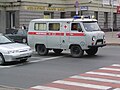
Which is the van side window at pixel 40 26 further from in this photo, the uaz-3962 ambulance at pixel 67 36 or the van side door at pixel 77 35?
the van side door at pixel 77 35

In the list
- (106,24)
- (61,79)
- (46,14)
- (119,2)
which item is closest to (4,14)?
(46,14)

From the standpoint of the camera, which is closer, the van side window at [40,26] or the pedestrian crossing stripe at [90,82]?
the pedestrian crossing stripe at [90,82]

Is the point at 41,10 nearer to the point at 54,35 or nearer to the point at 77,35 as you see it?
the point at 54,35

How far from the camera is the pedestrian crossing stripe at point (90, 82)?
10434 mm

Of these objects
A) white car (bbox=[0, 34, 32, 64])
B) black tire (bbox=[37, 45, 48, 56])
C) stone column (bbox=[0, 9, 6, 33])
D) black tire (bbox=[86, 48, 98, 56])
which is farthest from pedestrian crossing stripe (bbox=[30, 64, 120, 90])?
stone column (bbox=[0, 9, 6, 33])

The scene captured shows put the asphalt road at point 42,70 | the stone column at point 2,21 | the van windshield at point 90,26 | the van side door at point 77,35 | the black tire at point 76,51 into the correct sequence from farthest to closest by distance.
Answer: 1. the stone column at point 2,21
2. the van windshield at point 90,26
3. the black tire at point 76,51
4. the van side door at point 77,35
5. the asphalt road at point 42,70

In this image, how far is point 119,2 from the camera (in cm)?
5981

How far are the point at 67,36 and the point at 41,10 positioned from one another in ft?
99.0

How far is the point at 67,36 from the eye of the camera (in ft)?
62.4

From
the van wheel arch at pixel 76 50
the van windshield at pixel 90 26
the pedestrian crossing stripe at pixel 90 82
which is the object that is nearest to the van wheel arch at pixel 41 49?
the van wheel arch at pixel 76 50

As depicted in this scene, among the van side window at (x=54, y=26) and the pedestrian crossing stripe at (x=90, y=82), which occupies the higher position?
the van side window at (x=54, y=26)

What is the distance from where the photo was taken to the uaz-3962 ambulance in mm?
18469

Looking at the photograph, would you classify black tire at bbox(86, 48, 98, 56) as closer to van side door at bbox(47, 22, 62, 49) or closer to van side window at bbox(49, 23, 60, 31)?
van side door at bbox(47, 22, 62, 49)

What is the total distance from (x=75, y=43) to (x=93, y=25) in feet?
5.03
